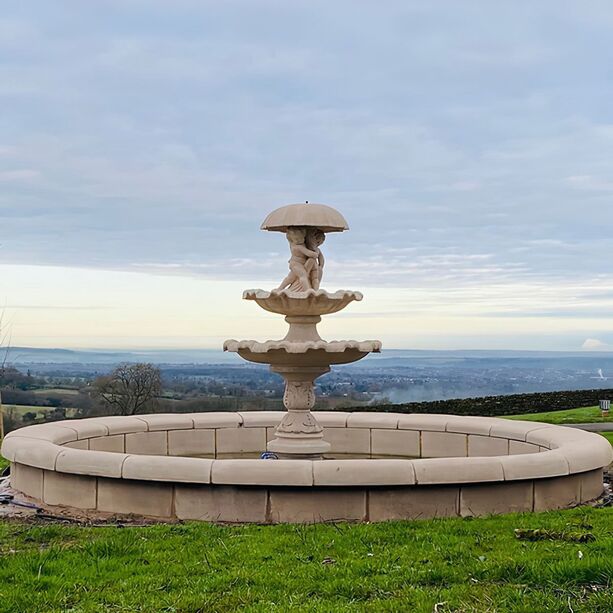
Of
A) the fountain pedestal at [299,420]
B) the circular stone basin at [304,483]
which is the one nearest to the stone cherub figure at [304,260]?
the fountain pedestal at [299,420]

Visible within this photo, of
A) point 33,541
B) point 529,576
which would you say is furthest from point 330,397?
point 529,576

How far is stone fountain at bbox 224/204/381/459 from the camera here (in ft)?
35.7

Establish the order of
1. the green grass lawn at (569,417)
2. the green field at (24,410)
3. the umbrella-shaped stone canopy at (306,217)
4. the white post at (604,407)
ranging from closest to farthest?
the umbrella-shaped stone canopy at (306,217)
the green field at (24,410)
the green grass lawn at (569,417)
the white post at (604,407)

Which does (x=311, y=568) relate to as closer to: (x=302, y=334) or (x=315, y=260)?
(x=302, y=334)

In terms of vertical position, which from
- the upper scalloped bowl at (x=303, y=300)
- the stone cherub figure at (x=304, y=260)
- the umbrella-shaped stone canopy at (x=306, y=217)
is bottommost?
the upper scalloped bowl at (x=303, y=300)

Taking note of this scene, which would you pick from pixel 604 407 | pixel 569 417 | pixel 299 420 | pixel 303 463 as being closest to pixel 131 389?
pixel 299 420

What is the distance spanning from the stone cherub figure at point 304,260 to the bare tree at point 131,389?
8932 millimetres

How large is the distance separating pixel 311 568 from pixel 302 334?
528cm

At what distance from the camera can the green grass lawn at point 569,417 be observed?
2009 centimetres

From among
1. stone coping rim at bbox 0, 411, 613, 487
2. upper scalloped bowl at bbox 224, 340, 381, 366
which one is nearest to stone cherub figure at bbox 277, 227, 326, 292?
upper scalloped bowl at bbox 224, 340, 381, 366

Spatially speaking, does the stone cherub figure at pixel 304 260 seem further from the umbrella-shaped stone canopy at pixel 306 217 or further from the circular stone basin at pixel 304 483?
the circular stone basin at pixel 304 483

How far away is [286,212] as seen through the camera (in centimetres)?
1134

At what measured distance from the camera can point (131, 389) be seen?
19.7 m

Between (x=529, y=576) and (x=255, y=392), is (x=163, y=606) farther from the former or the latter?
(x=255, y=392)
